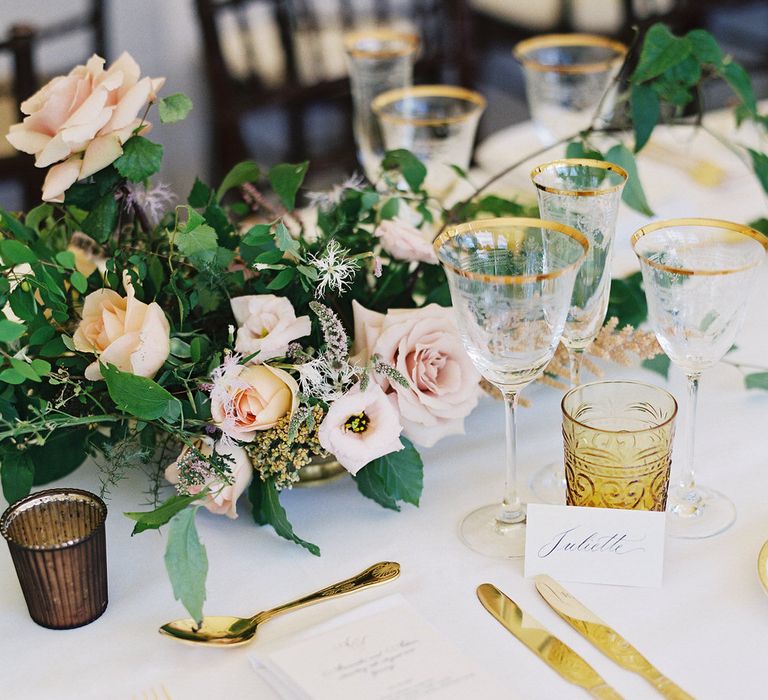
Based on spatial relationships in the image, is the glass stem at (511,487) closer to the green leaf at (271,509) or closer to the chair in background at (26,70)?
the green leaf at (271,509)

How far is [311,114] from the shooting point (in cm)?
234

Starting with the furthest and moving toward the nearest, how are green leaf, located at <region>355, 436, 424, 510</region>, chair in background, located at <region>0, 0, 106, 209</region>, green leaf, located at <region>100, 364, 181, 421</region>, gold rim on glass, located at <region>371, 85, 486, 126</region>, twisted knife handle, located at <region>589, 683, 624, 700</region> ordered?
chair in background, located at <region>0, 0, 106, 209</region>, gold rim on glass, located at <region>371, 85, 486, 126</region>, green leaf, located at <region>355, 436, 424, 510</region>, green leaf, located at <region>100, 364, 181, 421</region>, twisted knife handle, located at <region>589, 683, 624, 700</region>

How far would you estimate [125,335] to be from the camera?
2.72ft

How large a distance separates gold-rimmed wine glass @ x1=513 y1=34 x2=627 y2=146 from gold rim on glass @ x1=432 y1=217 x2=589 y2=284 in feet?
1.96

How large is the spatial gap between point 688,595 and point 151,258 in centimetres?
54

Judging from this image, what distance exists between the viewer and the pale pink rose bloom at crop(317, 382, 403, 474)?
825mm

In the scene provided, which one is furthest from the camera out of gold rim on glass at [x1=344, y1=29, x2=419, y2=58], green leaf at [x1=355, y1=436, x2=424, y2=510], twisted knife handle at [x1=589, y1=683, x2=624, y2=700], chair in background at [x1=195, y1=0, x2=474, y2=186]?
chair in background at [x1=195, y1=0, x2=474, y2=186]

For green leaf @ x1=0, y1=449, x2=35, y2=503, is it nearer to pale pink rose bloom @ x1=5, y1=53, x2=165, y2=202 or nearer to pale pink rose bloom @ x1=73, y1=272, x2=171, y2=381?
pale pink rose bloom @ x1=73, y1=272, x2=171, y2=381

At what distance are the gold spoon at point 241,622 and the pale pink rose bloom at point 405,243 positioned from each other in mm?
300

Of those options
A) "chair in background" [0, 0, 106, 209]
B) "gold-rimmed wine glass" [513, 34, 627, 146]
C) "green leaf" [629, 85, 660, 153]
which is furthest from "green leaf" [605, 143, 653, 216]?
"chair in background" [0, 0, 106, 209]

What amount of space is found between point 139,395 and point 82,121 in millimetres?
253

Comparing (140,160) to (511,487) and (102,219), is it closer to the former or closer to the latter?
(102,219)

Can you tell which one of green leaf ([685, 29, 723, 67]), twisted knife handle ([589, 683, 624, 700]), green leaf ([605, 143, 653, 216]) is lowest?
twisted knife handle ([589, 683, 624, 700])

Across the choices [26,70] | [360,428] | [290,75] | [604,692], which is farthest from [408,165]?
[290,75]
